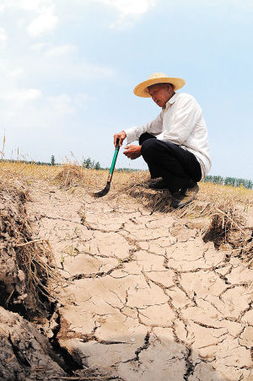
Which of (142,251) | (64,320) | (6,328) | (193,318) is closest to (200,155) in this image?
(142,251)

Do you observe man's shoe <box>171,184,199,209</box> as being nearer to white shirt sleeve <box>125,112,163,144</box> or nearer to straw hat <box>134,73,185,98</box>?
white shirt sleeve <box>125,112,163,144</box>

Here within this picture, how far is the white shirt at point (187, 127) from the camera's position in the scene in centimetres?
358

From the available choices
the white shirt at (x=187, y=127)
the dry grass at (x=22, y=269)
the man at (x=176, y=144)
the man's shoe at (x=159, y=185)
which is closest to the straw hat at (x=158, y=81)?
the man at (x=176, y=144)

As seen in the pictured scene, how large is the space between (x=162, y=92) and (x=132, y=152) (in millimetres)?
656

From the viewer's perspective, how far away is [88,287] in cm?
239

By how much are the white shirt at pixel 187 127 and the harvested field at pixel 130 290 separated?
493mm

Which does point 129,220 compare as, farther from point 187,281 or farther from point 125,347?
point 125,347

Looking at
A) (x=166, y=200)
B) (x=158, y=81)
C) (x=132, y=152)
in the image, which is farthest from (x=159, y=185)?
(x=158, y=81)

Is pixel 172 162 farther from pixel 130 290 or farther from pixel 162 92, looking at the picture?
pixel 130 290

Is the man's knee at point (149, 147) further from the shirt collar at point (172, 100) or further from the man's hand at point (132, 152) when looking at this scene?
the shirt collar at point (172, 100)

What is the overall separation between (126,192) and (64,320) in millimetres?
2196

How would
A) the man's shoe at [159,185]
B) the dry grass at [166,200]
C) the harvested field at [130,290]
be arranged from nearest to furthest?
the harvested field at [130,290], the dry grass at [166,200], the man's shoe at [159,185]

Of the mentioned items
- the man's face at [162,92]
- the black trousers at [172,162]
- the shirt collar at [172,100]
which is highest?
the man's face at [162,92]

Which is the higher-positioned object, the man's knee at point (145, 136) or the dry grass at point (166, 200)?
the man's knee at point (145, 136)
